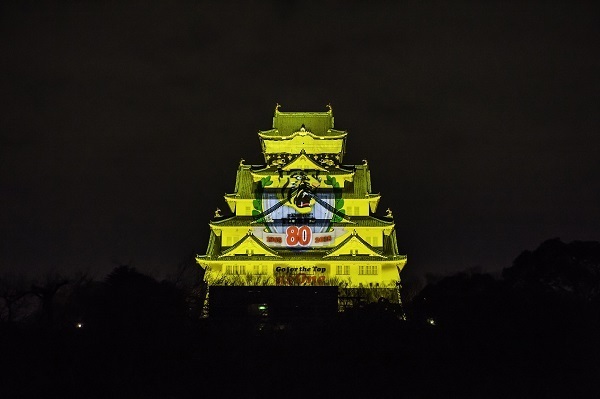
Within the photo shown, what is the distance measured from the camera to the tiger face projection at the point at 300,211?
66.4 m

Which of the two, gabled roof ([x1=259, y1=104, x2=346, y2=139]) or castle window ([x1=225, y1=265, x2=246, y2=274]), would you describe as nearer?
castle window ([x1=225, y1=265, x2=246, y2=274])

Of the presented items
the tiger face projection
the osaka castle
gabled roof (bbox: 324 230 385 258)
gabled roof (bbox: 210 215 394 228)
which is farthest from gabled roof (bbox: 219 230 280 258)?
gabled roof (bbox: 324 230 385 258)

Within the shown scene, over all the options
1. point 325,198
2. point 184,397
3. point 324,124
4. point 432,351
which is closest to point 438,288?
point 325,198

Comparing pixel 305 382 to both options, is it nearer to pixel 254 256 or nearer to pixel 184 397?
pixel 184 397

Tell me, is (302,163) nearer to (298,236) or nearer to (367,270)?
(298,236)

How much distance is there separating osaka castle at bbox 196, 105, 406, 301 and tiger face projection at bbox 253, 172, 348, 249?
58 millimetres

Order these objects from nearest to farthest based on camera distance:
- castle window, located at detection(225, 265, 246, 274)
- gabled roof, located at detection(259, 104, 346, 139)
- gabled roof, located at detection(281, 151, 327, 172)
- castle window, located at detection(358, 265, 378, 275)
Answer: castle window, located at detection(225, 265, 246, 274) → castle window, located at detection(358, 265, 378, 275) → gabled roof, located at detection(281, 151, 327, 172) → gabled roof, located at detection(259, 104, 346, 139)

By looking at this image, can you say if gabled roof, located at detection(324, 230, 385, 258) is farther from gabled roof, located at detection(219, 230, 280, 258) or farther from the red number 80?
gabled roof, located at detection(219, 230, 280, 258)

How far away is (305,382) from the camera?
4291 cm

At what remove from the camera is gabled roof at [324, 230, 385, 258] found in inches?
2564

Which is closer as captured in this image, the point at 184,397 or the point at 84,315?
the point at 184,397

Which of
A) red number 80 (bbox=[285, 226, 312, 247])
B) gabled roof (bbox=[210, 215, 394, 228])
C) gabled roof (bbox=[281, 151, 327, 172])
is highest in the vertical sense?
gabled roof (bbox=[281, 151, 327, 172])

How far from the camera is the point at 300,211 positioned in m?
66.9

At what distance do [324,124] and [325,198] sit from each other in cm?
597
